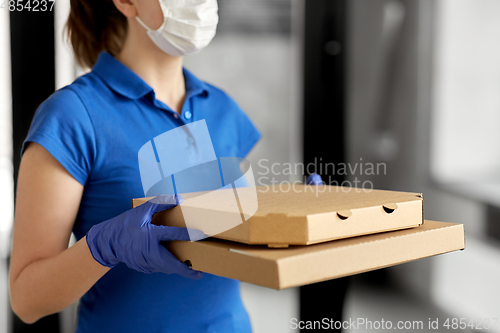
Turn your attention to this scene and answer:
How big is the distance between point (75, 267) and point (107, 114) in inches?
12.2

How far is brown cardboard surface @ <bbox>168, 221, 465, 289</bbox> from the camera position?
477 millimetres

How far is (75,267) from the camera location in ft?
2.30

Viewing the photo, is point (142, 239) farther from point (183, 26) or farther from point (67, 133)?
point (183, 26)

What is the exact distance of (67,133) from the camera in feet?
2.45

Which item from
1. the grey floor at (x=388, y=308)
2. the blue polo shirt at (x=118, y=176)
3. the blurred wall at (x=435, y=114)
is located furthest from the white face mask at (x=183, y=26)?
the grey floor at (x=388, y=308)

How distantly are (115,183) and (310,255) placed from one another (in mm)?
469

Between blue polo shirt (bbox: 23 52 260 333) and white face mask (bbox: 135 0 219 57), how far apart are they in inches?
4.3

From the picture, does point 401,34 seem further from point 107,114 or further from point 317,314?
point 107,114

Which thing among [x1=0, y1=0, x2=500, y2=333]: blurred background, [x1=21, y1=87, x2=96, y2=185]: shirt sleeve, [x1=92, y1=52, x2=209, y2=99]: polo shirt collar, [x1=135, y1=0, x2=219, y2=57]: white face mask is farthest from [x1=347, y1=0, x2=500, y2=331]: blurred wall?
[x1=21, y1=87, x2=96, y2=185]: shirt sleeve

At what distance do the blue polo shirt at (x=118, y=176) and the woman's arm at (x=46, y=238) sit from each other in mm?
33

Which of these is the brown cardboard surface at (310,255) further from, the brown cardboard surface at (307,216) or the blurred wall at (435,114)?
the blurred wall at (435,114)

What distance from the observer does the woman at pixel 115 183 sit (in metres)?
0.70

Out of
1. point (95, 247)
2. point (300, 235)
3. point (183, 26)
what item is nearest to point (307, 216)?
point (300, 235)

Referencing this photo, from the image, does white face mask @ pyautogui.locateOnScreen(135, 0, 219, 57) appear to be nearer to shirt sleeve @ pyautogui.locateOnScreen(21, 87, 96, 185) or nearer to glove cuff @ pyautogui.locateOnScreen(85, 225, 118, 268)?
shirt sleeve @ pyautogui.locateOnScreen(21, 87, 96, 185)
